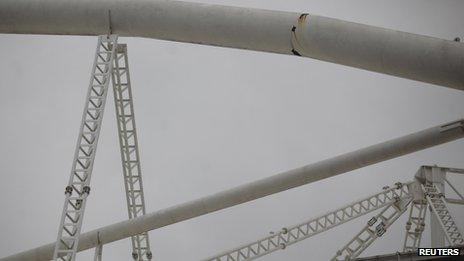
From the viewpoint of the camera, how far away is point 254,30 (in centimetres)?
1962

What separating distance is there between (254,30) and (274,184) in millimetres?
14772

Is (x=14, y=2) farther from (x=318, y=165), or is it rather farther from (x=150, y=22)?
(x=318, y=165)

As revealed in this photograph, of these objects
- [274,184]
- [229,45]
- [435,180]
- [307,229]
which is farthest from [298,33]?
[435,180]

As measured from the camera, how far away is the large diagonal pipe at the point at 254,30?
1606 centimetres

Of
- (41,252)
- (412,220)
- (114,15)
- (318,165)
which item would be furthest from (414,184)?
(114,15)

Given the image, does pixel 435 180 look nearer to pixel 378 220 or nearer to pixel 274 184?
pixel 378 220

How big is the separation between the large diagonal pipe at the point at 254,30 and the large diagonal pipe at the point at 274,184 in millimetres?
12390

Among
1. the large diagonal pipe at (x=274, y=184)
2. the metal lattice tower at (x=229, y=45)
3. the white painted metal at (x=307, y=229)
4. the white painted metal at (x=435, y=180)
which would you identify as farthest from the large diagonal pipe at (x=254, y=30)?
the white painted metal at (x=435, y=180)

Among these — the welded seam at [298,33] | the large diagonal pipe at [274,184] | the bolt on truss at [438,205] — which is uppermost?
the bolt on truss at [438,205]

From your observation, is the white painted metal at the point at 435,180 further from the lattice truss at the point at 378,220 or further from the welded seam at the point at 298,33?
the welded seam at the point at 298,33

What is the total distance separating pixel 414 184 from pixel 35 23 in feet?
91.9

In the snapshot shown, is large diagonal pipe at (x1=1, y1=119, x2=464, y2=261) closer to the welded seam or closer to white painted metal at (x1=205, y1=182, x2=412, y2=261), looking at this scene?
white painted metal at (x1=205, y1=182, x2=412, y2=261)

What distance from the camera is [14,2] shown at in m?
22.9

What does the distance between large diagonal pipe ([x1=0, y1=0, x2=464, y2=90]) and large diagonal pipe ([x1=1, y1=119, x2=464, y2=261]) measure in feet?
40.6
